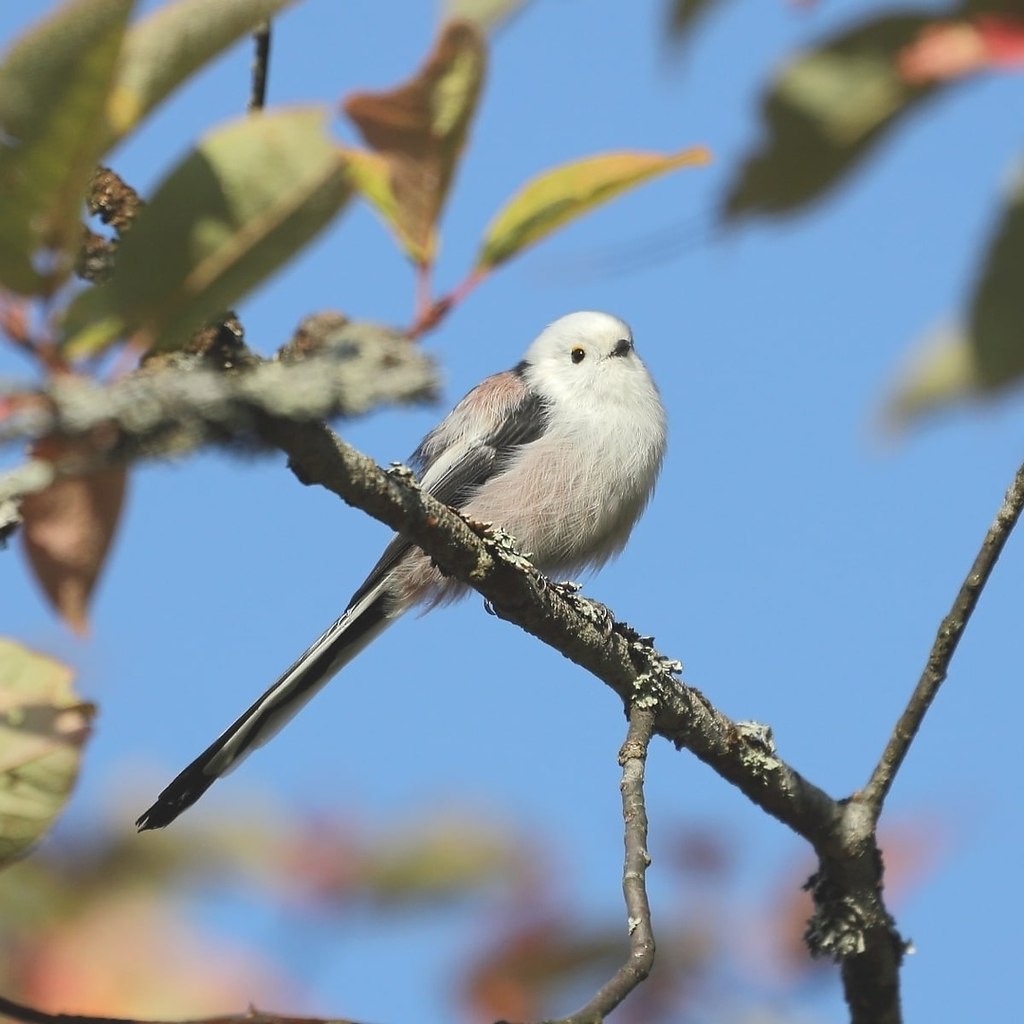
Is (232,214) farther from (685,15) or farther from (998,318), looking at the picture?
(998,318)

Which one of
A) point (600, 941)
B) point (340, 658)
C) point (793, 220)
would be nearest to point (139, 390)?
point (793, 220)

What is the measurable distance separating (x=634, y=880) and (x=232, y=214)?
1.36 m

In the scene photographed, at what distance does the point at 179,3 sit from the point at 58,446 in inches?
13.0

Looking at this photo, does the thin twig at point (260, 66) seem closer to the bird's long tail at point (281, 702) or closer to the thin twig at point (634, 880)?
the thin twig at point (634, 880)

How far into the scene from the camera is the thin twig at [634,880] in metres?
1.61

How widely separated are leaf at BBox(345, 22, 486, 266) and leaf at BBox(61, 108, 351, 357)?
57 mm

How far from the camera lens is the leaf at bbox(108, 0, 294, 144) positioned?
35.2 inches

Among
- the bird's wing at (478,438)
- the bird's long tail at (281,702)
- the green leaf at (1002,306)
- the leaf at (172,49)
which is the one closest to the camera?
the green leaf at (1002,306)

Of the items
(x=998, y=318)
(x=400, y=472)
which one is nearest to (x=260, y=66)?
(x=400, y=472)

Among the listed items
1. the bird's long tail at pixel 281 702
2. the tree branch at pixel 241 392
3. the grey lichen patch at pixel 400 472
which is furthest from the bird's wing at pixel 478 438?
the tree branch at pixel 241 392

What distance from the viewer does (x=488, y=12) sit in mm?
923

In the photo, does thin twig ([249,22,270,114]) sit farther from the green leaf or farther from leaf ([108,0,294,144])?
the green leaf

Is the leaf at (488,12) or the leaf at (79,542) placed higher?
the leaf at (488,12)

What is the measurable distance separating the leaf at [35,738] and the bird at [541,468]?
215 cm
